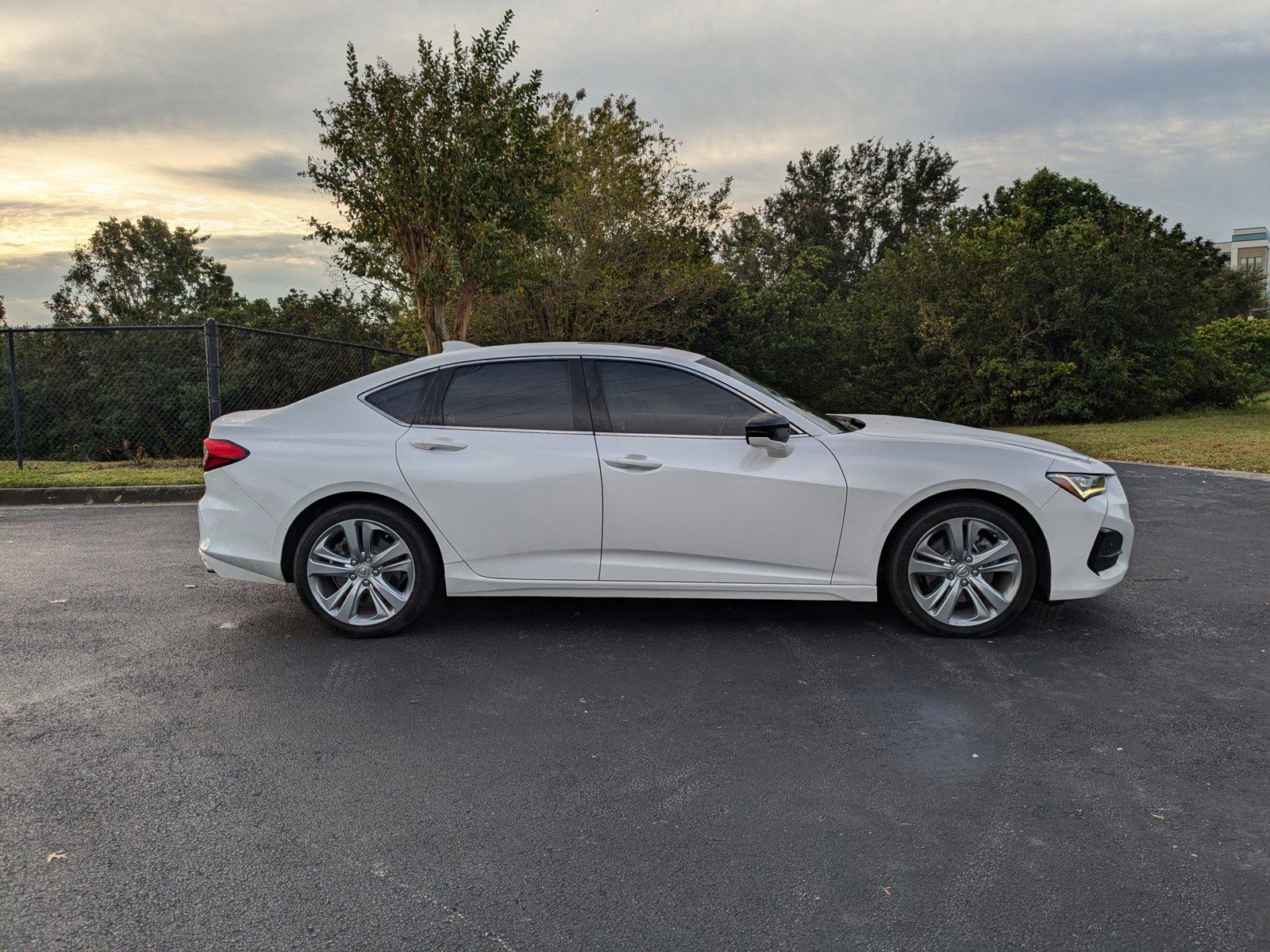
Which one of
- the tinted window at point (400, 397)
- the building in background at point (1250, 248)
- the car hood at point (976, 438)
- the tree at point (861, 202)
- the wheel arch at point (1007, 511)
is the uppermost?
the building in background at point (1250, 248)

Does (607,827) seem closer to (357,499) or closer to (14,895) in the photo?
(14,895)

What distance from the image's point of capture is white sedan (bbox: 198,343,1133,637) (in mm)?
4988

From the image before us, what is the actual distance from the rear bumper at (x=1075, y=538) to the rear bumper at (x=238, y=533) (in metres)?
4.17

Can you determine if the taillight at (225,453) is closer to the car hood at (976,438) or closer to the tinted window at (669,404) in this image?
the tinted window at (669,404)

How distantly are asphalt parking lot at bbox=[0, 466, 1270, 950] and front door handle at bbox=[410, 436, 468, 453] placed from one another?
1.05 m

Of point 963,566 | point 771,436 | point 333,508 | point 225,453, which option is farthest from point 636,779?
point 225,453

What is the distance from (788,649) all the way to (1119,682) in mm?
1552

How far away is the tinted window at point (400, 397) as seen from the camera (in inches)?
208

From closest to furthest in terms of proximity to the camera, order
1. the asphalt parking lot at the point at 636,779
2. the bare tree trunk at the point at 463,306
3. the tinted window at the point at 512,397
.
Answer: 1. the asphalt parking lot at the point at 636,779
2. the tinted window at the point at 512,397
3. the bare tree trunk at the point at 463,306

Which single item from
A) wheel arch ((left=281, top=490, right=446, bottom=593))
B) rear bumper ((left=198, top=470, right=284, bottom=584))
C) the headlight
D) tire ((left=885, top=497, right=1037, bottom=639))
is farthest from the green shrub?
rear bumper ((left=198, top=470, right=284, bottom=584))

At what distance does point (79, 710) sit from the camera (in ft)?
13.4

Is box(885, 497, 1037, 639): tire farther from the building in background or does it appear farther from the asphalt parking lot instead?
the building in background

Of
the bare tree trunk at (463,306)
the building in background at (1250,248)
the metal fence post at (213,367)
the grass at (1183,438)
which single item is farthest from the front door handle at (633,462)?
the building in background at (1250,248)

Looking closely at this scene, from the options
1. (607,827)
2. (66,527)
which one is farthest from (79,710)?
(66,527)
